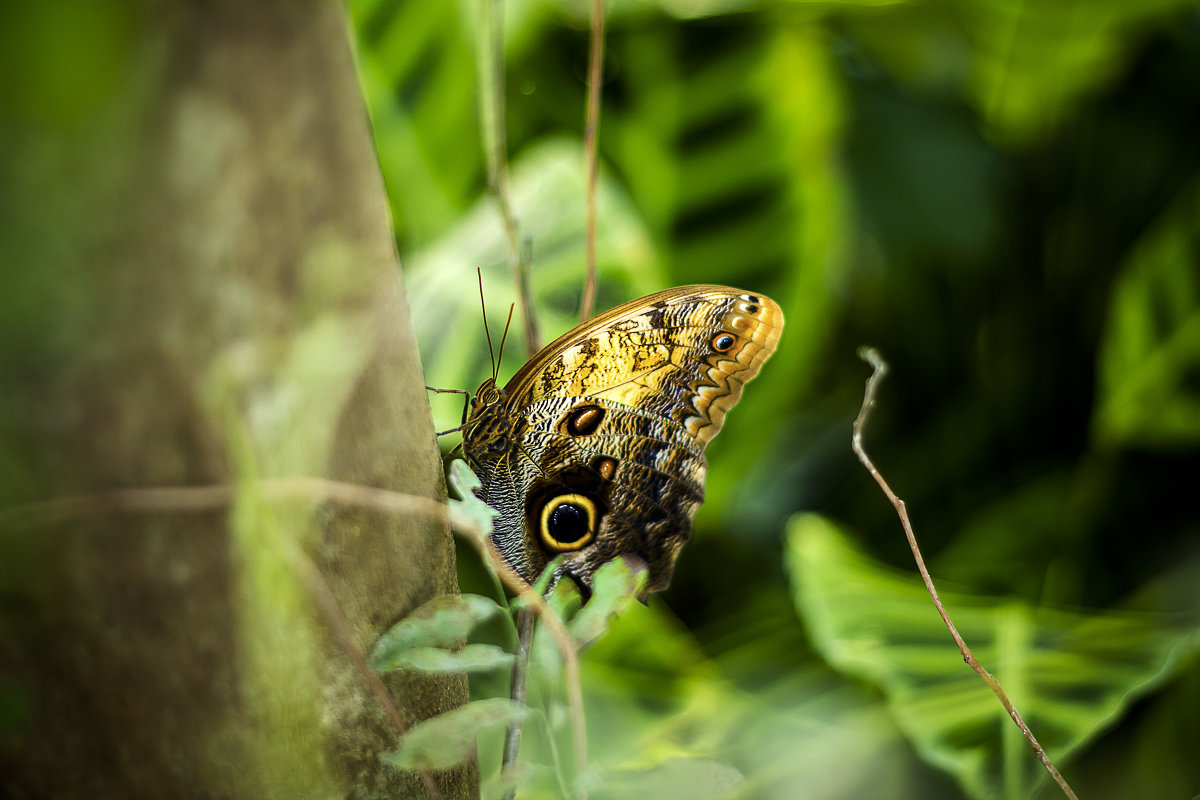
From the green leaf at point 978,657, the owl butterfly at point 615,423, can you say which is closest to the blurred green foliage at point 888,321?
the green leaf at point 978,657

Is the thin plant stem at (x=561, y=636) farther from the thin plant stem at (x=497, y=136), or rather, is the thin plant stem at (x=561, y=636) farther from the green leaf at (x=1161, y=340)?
the green leaf at (x=1161, y=340)

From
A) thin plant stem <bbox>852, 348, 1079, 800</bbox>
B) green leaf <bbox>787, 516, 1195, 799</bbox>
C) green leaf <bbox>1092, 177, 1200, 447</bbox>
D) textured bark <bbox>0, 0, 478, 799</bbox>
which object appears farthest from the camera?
green leaf <bbox>1092, 177, 1200, 447</bbox>

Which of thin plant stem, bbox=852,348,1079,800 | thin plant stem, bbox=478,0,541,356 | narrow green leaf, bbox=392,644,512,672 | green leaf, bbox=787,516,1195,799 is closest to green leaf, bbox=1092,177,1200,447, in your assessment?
green leaf, bbox=787,516,1195,799

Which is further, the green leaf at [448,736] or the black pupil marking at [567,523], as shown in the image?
the black pupil marking at [567,523]

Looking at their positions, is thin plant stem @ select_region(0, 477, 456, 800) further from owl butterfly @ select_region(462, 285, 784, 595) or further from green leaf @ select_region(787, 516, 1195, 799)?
green leaf @ select_region(787, 516, 1195, 799)

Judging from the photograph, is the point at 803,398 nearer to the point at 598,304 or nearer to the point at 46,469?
the point at 598,304

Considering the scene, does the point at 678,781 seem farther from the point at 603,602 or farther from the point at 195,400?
the point at 195,400
